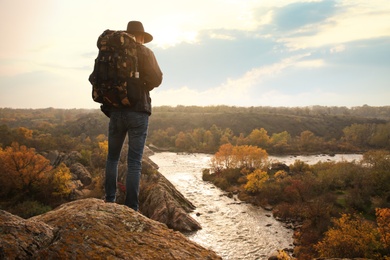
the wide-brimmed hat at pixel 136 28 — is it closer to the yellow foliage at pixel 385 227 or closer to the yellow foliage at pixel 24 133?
the yellow foliage at pixel 385 227

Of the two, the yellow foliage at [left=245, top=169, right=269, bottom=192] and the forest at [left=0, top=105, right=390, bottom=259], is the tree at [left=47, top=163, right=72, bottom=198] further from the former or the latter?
the yellow foliage at [left=245, top=169, right=269, bottom=192]

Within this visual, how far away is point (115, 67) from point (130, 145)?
1.55 meters

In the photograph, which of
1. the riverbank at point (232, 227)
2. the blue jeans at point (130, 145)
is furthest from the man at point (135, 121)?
the riverbank at point (232, 227)

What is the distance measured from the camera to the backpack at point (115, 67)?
4.93 metres

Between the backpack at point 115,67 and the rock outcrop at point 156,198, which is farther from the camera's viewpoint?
the rock outcrop at point 156,198

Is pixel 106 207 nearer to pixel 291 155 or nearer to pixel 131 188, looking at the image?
pixel 131 188

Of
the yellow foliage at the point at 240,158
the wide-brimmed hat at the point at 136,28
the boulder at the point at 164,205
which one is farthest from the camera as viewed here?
the yellow foliage at the point at 240,158

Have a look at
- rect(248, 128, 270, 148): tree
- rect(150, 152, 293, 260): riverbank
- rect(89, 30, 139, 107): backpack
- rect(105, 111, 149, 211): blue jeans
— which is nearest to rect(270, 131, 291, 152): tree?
rect(248, 128, 270, 148): tree

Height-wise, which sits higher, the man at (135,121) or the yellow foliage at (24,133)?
the man at (135,121)

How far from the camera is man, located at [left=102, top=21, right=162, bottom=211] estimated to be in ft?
17.3

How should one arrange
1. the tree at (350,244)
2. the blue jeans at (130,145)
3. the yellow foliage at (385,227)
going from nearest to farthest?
1. the blue jeans at (130,145)
2. the tree at (350,244)
3. the yellow foliage at (385,227)

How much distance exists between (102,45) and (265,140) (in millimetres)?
110072

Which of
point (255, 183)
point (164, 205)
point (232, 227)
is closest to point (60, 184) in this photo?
point (164, 205)

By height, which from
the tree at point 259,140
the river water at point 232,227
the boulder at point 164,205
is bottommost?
the river water at point 232,227
